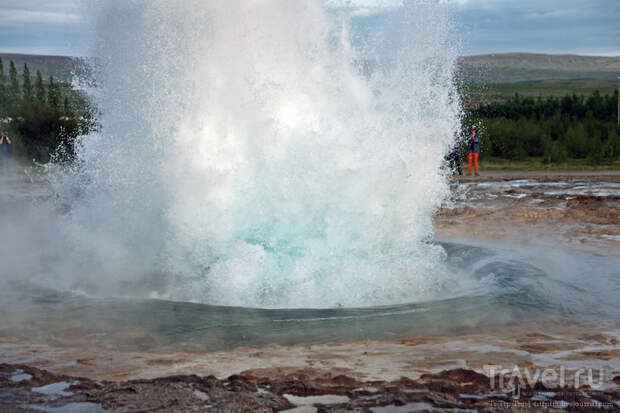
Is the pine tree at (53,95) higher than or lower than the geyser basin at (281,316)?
higher

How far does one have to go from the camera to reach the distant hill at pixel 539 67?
125 meters

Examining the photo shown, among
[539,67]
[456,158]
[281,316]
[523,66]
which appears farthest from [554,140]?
[539,67]

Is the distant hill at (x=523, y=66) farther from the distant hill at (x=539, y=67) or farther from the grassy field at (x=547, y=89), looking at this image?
the grassy field at (x=547, y=89)

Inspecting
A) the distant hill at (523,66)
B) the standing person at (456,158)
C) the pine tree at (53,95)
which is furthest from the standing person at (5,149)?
the distant hill at (523,66)

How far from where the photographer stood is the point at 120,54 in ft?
26.4

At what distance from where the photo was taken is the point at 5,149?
25.4 meters

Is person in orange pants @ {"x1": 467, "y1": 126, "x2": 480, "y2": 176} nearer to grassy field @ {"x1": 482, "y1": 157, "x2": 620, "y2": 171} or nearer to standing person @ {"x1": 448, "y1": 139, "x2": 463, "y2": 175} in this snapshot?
standing person @ {"x1": 448, "y1": 139, "x2": 463, "y2": 175}

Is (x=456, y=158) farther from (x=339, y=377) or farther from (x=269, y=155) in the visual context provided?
(x=339, y=377)

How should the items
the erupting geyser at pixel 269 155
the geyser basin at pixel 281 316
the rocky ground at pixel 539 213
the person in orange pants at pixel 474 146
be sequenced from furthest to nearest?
the person in orange pants at pixel 474 146 < the rocky ground at pixel 539 213 < the erupting geyser at pixel 269 155 < the geyser basin at pixel 281 316

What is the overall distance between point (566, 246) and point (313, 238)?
4.34 metres

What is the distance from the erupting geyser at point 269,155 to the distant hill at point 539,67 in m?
111

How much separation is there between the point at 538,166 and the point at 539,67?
419 feet

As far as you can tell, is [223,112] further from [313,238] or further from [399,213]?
[399,213]

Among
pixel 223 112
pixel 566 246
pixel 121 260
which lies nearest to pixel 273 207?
pixel 223 112
